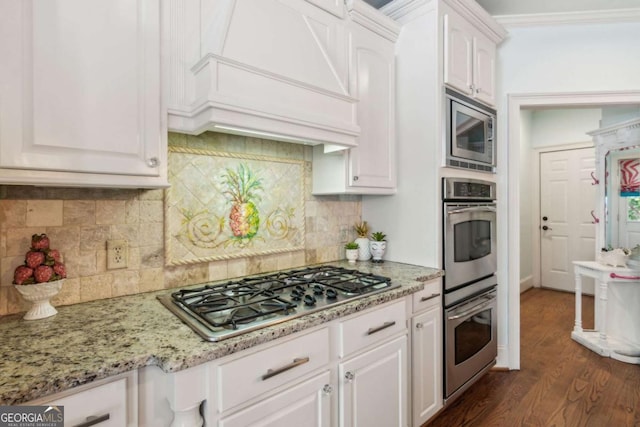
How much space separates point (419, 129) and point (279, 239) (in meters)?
1.11

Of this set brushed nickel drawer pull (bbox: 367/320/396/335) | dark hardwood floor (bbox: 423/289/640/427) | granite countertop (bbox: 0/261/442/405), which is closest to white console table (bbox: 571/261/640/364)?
dark hardwood floor (bbox: 423/289/640/427)

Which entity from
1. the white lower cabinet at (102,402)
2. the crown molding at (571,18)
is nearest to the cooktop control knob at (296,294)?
the white lower cabinet at (102,402)

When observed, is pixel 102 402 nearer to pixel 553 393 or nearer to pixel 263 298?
pixel 263 298

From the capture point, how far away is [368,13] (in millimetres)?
1954

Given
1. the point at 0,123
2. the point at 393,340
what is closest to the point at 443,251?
the point at 393,340

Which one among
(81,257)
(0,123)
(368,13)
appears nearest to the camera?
(0,123)

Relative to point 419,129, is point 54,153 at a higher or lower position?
lower

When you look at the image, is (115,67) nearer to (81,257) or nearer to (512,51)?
(81,257)

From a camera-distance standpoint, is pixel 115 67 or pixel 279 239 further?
pixel 279 239

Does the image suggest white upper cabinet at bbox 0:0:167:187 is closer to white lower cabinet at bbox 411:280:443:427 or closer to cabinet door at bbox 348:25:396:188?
cabinet door at bbox 348:25:396:188

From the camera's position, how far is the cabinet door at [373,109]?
6.35ft

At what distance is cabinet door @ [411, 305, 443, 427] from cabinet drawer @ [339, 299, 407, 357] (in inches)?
8.7

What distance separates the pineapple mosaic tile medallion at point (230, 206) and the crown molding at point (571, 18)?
6.94 ft

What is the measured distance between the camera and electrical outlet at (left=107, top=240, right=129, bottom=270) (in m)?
1.38
